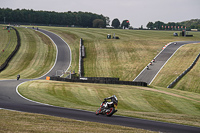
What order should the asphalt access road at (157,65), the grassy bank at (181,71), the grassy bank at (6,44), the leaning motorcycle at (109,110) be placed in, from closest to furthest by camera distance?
1. the leaning motorcycle at (109,110)
2. the grassy bank at (181,71)
3. the asphalt access road at (157,65)
4. the grassy bank at (6,44)

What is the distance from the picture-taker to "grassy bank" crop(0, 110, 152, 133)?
14.9 meters

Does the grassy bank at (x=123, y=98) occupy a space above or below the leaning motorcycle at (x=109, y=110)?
below

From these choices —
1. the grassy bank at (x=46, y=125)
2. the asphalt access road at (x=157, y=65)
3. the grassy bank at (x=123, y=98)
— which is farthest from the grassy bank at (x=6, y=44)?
the grassy bank at (x=46, y=125)

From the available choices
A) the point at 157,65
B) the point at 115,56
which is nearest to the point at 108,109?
the point at 157,65

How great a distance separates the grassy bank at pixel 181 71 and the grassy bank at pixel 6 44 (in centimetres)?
4194

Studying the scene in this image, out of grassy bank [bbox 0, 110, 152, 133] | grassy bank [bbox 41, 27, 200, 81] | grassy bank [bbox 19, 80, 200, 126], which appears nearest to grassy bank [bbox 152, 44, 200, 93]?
grassy bank [bbox 41, 27, 200, 81]

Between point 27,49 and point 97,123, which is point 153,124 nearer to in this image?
point 97,123

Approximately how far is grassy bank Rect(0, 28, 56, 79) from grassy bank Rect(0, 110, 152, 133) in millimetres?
44490

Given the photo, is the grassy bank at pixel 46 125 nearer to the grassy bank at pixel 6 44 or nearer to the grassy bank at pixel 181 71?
the grassy bank at pixel 181 71

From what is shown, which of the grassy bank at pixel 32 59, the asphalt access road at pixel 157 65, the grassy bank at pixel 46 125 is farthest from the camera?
the grassy bank at pixel 32 59

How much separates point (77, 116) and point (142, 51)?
67.1 meters

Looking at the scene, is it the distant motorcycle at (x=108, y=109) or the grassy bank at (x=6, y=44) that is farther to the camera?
the grassy bank at (x=6, y=44)

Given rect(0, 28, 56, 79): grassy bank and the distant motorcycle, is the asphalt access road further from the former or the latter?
the distant motorcycle

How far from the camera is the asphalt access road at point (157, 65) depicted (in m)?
61.4
